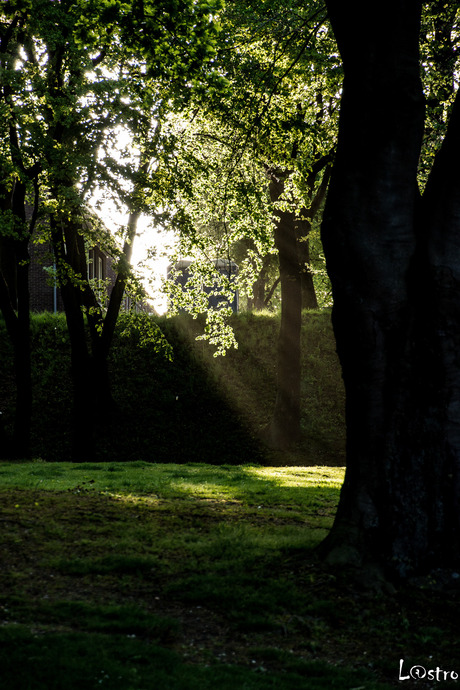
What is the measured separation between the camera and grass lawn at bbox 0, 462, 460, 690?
12.9 ft

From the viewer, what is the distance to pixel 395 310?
18.7 feet

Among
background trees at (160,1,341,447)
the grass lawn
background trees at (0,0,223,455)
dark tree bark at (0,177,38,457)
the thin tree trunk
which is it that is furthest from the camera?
the thin tree trunk

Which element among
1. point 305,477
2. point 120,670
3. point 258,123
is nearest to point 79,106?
point 258,123

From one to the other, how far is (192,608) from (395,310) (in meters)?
3.15

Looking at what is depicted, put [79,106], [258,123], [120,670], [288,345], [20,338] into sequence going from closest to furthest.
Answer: [120,670] → [258,123] → [79,106] → [20,338] → [288,345]

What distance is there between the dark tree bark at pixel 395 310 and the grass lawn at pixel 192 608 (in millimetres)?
581

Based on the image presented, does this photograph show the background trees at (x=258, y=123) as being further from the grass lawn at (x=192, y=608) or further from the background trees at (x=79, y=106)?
the grass lawn at (x=192, y=608)

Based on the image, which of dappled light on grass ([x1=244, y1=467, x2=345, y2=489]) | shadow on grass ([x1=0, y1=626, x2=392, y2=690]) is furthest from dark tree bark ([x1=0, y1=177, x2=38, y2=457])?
shadow on grass ([x1=0, y1=626, x2=392, y2=690])

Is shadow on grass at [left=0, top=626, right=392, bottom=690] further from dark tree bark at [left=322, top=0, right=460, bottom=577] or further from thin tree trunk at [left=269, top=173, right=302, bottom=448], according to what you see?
thin tree trunk at [left=269, top=173, right=302, bottom=448]

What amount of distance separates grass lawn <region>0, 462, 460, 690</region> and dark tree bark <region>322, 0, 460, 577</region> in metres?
0.58

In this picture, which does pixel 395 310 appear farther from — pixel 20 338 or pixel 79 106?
pixel 20 338

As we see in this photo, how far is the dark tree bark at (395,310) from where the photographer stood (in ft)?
18.0

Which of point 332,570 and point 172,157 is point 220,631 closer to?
point 332,570

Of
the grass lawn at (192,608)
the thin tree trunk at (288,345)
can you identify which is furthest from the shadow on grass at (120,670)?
the thin tree trunk at (288,345)
